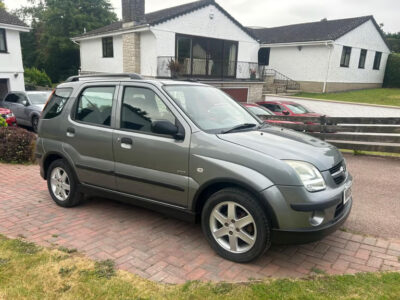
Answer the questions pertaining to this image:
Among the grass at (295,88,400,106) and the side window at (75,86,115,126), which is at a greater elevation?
the side window at (75,86,115,126)

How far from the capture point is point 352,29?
25453 millimetres

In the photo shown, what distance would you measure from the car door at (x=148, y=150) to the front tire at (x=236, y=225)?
15.0 inches

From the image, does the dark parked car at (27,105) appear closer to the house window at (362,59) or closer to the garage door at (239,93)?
the garage door at (239,93)

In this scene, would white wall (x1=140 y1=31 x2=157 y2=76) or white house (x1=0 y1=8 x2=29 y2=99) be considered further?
white house (x1=0 y1=8 x2=29 y2=99)

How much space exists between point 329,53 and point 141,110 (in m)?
23.8

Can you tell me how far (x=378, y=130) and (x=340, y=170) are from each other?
5.30 m

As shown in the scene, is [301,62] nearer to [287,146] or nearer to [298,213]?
[287,146]

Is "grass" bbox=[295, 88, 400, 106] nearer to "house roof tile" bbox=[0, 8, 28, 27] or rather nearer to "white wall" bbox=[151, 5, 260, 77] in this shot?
"white wall" bbox=[151, 5, 260, 77]

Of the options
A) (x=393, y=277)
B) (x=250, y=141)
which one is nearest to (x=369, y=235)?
(x=393, y=277)

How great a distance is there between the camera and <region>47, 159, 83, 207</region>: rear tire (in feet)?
15.6

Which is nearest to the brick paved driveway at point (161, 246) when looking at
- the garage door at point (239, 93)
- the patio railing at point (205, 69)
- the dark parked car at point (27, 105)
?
the dark parked car at point (27, 105)

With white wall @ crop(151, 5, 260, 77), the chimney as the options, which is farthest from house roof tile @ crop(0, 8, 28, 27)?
white wall @ crop(151, 5, 260, 77)

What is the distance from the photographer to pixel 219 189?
139 inches

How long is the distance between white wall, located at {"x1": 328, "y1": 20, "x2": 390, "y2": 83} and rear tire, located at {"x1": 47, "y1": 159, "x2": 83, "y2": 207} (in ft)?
78.5
